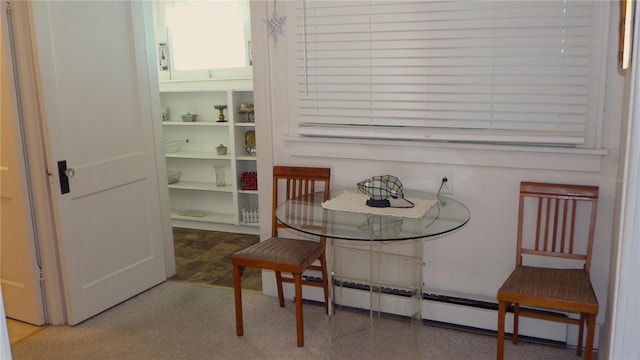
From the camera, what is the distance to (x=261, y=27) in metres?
3.23

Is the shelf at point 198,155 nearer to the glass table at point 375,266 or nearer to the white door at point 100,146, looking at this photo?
the white door at point 100,146

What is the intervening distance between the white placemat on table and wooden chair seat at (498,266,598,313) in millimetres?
502

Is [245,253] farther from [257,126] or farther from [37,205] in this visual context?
[37,205]

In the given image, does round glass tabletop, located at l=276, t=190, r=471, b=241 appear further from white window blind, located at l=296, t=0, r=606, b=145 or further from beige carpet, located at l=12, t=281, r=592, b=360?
beige carpet, located at l=12, t=281, r=592, b=360

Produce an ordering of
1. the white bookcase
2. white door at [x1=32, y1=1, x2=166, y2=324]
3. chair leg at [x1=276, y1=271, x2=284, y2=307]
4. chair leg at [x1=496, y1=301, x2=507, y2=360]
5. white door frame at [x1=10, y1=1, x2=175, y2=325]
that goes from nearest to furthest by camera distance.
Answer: chair leg at [x1=496, y1=301, x2=507, y2=360] < white door frame at [x1=10, y1=1, x2=175, y2=325] < white door at [x1=32, y1=1, x2=166, y2=324] < chair leg at [x1=276, y1=271, x2=284, y2=307] < the white bookcase

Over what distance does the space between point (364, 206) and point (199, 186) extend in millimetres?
2850

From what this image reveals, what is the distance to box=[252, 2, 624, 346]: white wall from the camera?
265 centimetres

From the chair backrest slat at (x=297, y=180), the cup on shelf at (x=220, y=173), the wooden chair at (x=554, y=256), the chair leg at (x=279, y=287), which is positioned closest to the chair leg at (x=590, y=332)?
the wooden chair at (x=554, y=256)

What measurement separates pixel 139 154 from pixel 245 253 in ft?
3.78

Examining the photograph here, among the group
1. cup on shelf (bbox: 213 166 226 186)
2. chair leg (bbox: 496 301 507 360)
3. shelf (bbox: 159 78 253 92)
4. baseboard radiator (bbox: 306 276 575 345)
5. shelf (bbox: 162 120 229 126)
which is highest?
shelf (bbox: 159 78 253 92)

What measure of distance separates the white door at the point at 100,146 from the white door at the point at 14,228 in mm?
178

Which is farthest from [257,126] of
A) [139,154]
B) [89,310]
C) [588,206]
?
[588,206]

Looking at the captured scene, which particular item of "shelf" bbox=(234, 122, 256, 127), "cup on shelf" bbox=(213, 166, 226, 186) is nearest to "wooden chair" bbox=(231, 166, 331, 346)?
"shelf" bbox=(234, 122, 256, 127)

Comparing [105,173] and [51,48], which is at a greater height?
[51,48]
